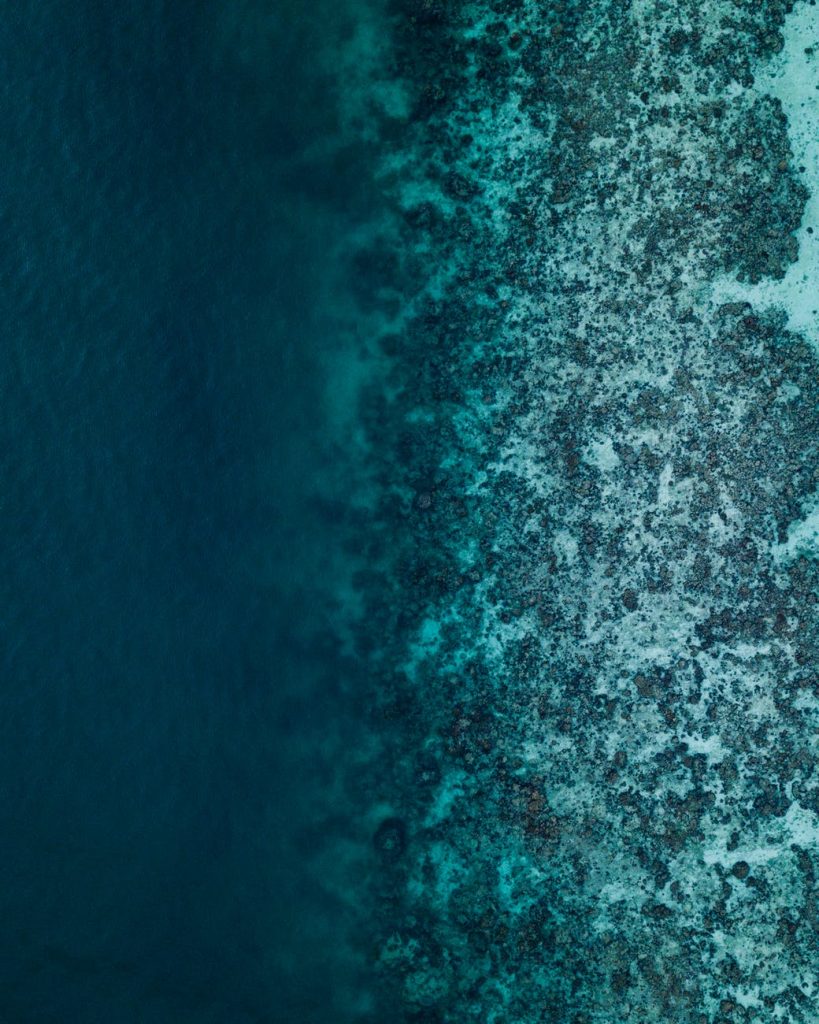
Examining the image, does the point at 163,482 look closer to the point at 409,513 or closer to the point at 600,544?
the point at 409,513

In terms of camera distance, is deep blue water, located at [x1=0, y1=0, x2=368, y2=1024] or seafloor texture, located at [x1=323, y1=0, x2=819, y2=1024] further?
deep blue water, located at [x1=0, y1=0, x2=368, y2=1024]

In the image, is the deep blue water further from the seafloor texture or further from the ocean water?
the seafloor texture

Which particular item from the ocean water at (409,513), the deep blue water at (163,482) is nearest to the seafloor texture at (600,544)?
the ocean water at (409,513)

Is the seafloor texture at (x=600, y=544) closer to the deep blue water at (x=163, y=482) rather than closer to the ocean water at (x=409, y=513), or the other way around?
the ocean water at (x=409, y=513)

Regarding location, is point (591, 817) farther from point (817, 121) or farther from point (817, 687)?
point (817, 121)

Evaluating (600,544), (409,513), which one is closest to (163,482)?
(409,513)

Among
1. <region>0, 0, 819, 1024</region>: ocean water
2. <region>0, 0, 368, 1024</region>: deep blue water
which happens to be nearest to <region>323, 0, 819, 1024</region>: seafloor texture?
<region>0, 0, 819, 1024</region>: ocean water
